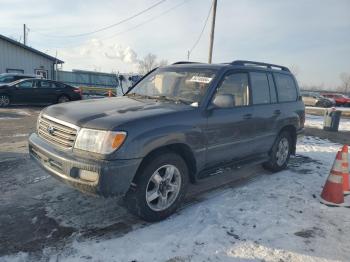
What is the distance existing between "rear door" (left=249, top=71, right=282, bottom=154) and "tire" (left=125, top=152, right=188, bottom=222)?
70.0 inches

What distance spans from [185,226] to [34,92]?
1488 cm

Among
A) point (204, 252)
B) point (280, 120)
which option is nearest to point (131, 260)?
point (204, 252)

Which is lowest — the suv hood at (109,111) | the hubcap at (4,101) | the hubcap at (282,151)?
the hubcap at (4,101)

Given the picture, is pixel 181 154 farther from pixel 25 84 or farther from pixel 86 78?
pixel 86 78

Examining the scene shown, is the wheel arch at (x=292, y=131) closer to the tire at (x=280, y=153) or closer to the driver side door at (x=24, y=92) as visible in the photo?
the tire at (x=280, y=153)

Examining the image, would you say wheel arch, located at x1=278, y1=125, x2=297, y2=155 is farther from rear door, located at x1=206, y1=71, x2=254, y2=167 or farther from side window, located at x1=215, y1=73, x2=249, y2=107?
side window, located at x1=215, y1=73, x2=249, y2=107

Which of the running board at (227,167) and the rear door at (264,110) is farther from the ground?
the rear door at (264,110)

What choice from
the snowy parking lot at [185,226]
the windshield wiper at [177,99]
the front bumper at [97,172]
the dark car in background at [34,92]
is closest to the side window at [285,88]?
the snowy parking lot at [185,226]

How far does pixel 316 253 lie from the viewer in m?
3.54

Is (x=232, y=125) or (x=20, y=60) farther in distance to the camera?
(x=20, y=60)

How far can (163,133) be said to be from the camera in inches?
150

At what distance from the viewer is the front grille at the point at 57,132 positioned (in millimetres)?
3701

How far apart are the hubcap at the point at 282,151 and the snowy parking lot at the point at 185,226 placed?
0.80 metres

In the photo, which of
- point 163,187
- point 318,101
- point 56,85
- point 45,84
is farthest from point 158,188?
point 318,101
